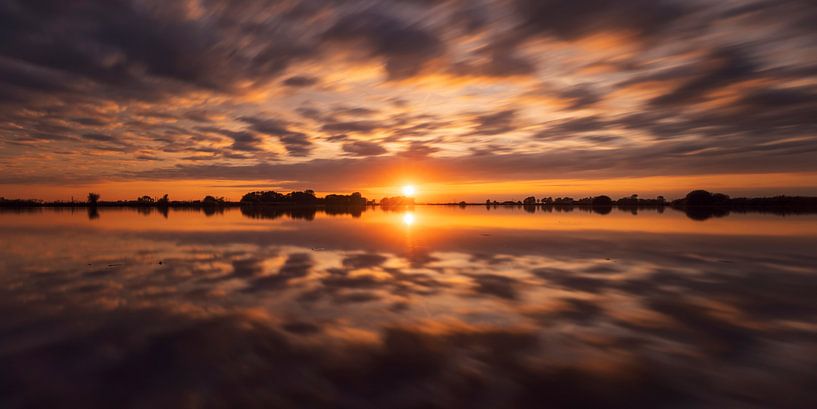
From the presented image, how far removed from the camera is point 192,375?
720 cm

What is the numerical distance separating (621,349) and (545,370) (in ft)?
7.77

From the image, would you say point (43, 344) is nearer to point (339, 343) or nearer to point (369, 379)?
point (339, 343)

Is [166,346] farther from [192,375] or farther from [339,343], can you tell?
[339,343]

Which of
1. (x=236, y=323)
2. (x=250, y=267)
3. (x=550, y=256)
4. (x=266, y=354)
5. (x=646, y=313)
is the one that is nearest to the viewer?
(x=266, y=354)

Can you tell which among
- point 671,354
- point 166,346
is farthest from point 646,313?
point 166,346

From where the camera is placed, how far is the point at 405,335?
30.8 feet

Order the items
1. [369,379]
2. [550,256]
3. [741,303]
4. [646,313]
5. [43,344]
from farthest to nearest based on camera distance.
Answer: [550,256], [741,303], [646,313], [43,344], [369,379]

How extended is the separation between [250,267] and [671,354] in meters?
17.0

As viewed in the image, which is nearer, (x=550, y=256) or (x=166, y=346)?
(x=166, y=346)

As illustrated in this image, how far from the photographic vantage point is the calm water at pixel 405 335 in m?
6.64

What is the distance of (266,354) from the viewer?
822 cm

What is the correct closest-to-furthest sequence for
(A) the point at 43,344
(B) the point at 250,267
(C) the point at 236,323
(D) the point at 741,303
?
1. (A) the point at 43,344
2. (C) the point at 236,323
3. (D) the point at 741,303
4. (B) the point at 250,267

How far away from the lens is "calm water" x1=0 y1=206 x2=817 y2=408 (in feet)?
21.8

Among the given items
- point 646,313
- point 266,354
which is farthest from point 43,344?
point 646,313
